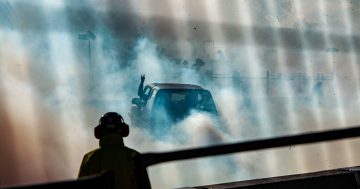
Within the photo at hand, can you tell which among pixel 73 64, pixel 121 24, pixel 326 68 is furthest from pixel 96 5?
pixel 326 68

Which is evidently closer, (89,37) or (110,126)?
(110,126)

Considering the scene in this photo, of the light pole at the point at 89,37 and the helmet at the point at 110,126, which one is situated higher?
the light pole at the point at 89,37

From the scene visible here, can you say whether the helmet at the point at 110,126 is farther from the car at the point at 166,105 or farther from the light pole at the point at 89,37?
the light pole at the point at 89,37

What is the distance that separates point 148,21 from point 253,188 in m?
5.73

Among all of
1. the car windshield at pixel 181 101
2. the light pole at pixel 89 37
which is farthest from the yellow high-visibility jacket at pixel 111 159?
the light pole at pixel 89 37

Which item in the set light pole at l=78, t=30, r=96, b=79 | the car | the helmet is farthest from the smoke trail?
the helmet

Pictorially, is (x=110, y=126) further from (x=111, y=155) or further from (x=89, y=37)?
(x=89, y=37)

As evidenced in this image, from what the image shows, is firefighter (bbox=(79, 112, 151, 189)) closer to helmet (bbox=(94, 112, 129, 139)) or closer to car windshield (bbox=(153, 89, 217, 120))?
helmet (bbox=(94, 112, 129, 139))

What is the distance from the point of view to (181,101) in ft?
27.1

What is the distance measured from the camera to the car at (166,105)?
8047mm

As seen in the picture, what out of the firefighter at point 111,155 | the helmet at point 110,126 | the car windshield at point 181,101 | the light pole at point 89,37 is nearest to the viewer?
the firefighter at point 111,155

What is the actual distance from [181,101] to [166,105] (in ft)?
1.04

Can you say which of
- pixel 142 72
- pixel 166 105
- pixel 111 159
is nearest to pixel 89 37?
pixel 142 72

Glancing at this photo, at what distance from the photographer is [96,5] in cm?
895
